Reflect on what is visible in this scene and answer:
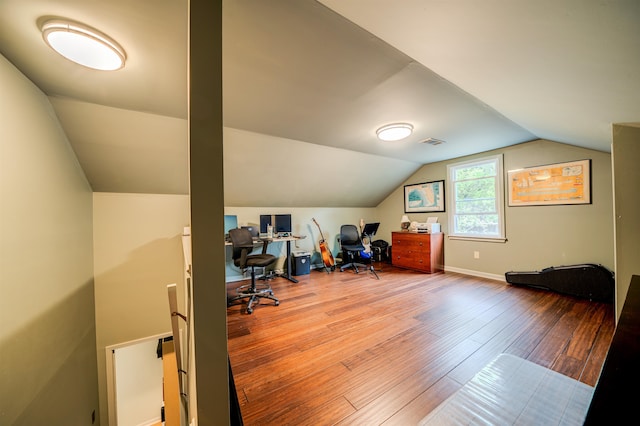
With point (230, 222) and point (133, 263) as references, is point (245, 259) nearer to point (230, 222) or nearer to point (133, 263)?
point (230, 222)

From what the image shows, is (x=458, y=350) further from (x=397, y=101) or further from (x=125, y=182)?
(x=125, y=182)

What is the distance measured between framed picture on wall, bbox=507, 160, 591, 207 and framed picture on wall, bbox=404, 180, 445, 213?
45.6 inches

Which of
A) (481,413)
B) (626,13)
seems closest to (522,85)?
(626,13)

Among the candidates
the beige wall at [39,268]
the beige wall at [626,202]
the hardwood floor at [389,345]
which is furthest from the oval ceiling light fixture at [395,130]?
the beige wall at [39,268]

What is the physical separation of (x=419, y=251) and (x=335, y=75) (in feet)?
12.7

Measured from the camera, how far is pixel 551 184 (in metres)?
3.26

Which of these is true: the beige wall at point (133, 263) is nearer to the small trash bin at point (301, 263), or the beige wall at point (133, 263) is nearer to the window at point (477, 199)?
the small trash bin at point (301, 263)

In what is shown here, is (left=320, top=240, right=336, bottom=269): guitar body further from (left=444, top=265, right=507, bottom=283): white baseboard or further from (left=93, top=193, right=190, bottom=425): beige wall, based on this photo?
(left=93, top=193, right=190, bottom=425): beige wall

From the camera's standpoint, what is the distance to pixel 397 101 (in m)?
2.15

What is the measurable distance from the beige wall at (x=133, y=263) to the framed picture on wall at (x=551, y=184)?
5584mm

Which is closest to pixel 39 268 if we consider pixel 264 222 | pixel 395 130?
pixel 264 222

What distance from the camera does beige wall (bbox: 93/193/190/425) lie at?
115 inches

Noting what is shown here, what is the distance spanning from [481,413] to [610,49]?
1946mm

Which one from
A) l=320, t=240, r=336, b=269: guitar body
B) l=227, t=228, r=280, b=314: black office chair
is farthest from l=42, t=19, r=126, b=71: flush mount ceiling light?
l=320, t=240, r=336, b=269: guitar body
